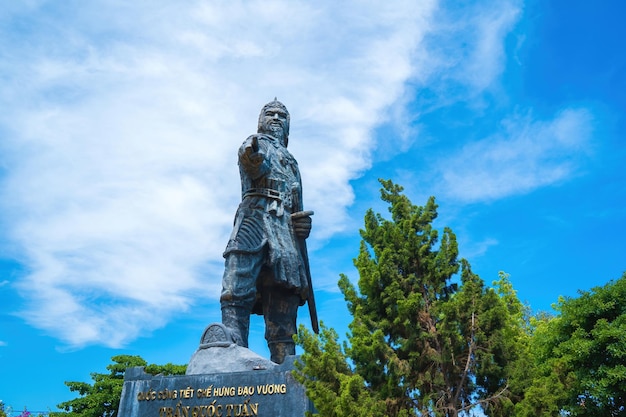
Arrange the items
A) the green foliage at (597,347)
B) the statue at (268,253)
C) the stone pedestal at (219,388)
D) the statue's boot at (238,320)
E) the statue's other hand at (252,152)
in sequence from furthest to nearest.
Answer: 1. the green foliage at (597,347)
2. the statue's other hand at (252,152)
3. the statue at (268,253)
4. the statue's boot at (238,320)
5. the stone pedestal at (219,388)

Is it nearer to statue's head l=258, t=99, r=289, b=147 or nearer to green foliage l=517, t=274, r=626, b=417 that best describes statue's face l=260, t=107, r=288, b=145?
statue's head l=258, t=99, r=289, b=147

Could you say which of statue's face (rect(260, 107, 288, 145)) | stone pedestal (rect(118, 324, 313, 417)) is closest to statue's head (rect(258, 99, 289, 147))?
statue's face (rect(260, 107, 288, 145))

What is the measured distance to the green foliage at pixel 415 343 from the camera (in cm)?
523

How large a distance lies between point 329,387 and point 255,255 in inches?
133

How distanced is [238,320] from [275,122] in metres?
3.66

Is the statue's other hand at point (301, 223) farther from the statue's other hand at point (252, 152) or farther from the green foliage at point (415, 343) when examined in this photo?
the green foliage at point (415, 343)

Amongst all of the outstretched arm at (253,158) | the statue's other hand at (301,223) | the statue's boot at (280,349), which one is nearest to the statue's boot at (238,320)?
the statue's boot at (280,349)

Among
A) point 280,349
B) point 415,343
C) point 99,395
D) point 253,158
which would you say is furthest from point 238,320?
point 99,395

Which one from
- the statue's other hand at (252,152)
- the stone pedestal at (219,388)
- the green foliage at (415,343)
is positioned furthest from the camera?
the statue's other hand at (252,152)

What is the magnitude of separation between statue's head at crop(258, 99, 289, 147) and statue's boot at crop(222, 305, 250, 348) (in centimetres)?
325

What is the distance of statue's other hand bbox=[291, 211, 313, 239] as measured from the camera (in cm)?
906

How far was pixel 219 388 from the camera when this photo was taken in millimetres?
6816

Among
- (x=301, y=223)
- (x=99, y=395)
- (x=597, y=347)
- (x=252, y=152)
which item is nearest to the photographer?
(x=252, y=152)

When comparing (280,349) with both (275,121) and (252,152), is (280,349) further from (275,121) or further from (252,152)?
(275,121)
